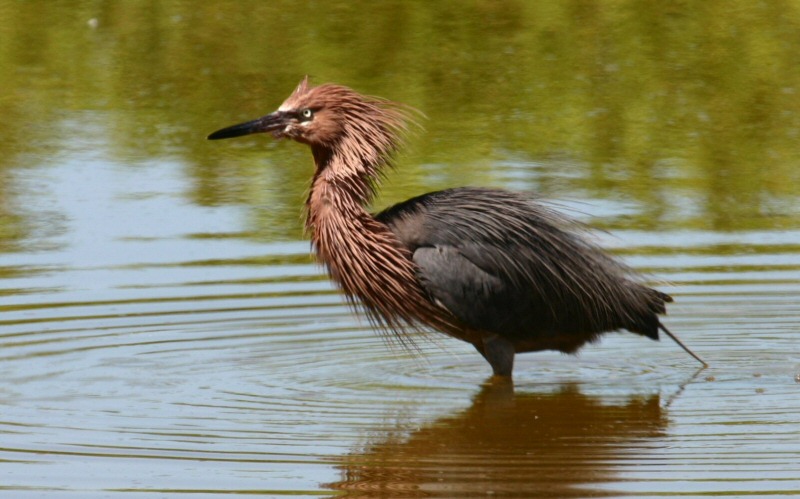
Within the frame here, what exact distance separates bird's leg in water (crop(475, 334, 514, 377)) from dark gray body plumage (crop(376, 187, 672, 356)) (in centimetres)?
5

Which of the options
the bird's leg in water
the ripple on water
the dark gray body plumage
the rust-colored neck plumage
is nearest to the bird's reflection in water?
the ripple on water

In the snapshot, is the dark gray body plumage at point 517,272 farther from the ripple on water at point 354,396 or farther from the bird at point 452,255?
the ripple on water at point 354,396

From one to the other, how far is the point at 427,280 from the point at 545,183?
4480mm

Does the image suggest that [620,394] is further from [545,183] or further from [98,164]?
[98,164]

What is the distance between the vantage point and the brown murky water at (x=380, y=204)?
7531 millimetres

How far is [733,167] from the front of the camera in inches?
559

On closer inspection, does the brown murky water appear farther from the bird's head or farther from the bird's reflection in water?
the bird's head

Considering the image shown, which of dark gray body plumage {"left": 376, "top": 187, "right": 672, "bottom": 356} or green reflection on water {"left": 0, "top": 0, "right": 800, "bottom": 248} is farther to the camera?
green reflection on water {"left": 0, "top": 0, "right": 800, "bottom": 248}

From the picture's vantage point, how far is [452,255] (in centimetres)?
895

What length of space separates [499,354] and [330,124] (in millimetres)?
1546

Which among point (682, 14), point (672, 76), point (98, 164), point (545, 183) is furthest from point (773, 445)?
point (682, 14)

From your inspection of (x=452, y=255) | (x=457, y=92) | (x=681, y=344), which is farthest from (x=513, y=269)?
(x=457, y=92)

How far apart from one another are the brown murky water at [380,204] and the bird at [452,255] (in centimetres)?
30

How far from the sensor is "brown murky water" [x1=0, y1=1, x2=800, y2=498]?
7531 mm
